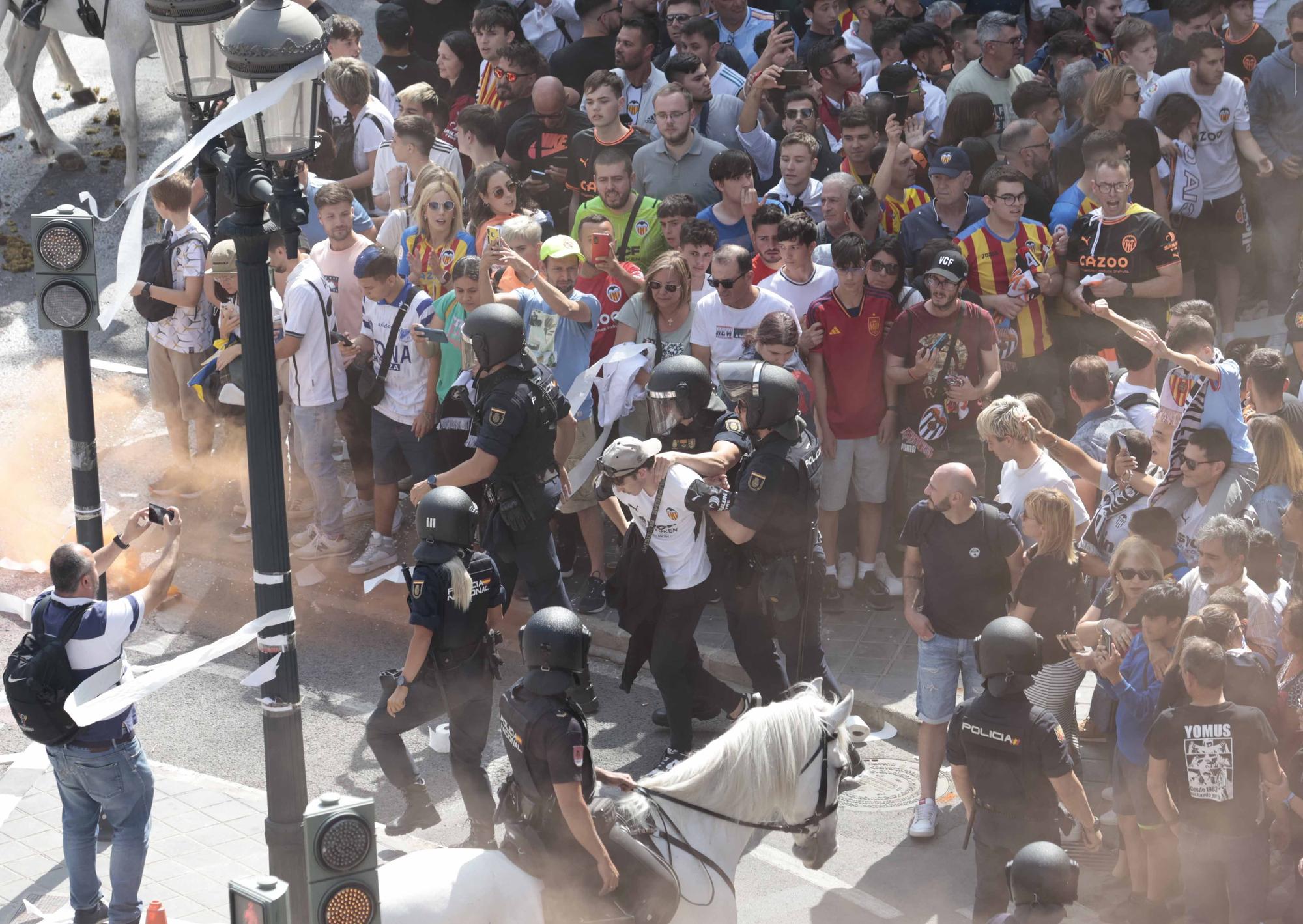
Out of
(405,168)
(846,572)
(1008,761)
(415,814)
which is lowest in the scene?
(415,814)

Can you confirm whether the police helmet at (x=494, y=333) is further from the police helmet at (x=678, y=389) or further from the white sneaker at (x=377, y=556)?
the white sneaker at (x=377, y=556)

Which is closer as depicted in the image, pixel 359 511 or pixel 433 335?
pixel 433 335

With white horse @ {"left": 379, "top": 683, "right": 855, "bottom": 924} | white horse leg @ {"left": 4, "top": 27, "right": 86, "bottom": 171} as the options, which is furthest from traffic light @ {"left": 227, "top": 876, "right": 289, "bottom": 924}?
white horse leg @ {"left": 4, "top": 27, "right": 86, "bottom": 171}

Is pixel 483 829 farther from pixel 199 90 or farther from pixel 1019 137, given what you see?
pixel 1019 137

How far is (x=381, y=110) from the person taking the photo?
1231 centimetres

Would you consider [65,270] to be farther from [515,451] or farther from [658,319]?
[658,319]

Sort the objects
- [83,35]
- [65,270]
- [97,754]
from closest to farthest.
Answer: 1. [97,754]
2. [65,270]
3. [83,35]

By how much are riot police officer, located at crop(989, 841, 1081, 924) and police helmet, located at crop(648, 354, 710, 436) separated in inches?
133

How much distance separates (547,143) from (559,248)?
7.19 ft

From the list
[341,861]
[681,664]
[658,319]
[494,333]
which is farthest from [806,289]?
[341,861]

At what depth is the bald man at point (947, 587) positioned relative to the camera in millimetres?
7395

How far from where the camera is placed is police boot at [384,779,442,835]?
7.70 m

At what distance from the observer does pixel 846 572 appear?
32.7 ft

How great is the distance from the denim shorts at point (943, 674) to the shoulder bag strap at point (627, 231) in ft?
12.4
